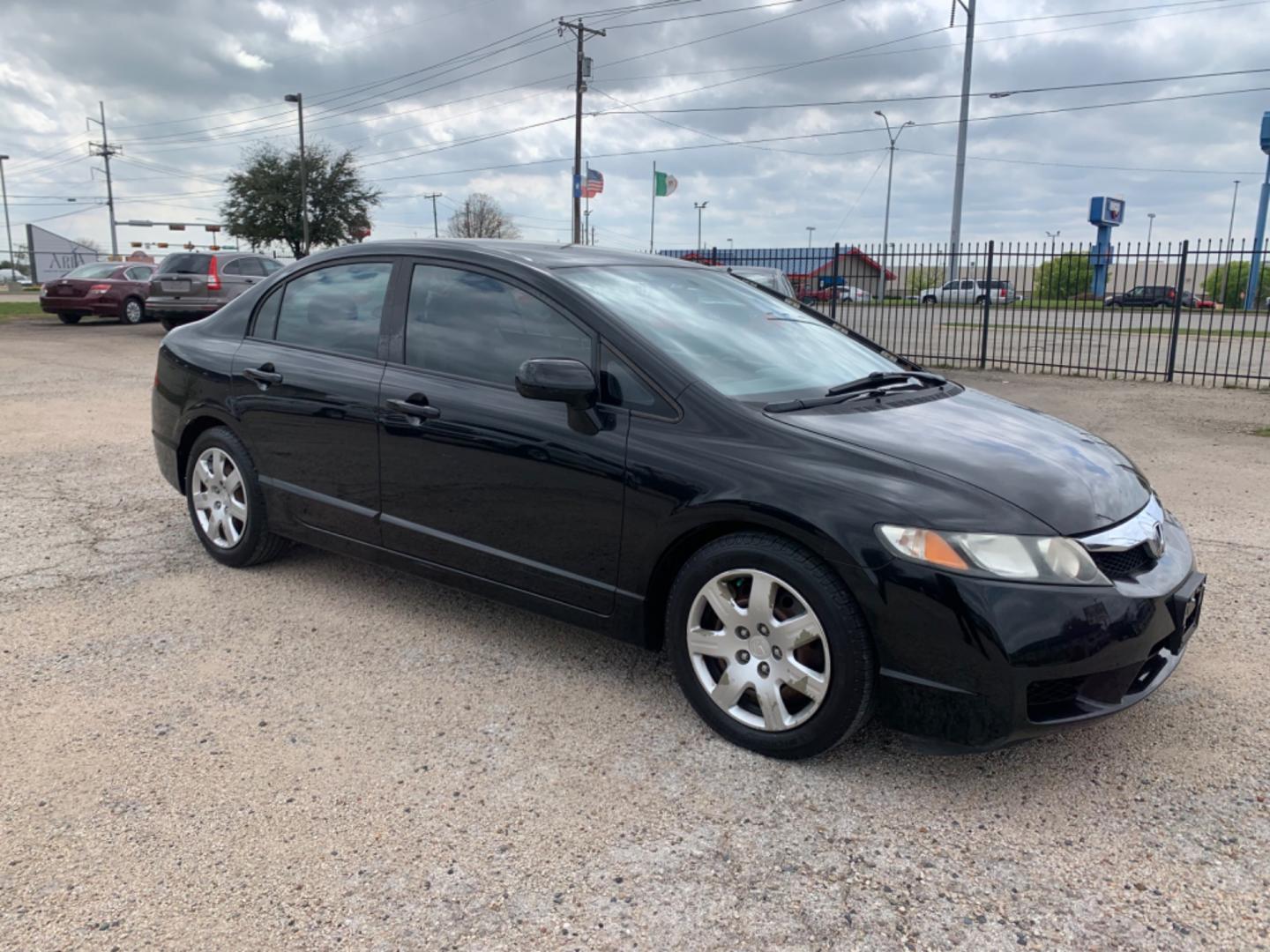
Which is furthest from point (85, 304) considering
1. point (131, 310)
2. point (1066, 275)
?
point (1066, 275)

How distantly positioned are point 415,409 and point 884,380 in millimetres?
1833

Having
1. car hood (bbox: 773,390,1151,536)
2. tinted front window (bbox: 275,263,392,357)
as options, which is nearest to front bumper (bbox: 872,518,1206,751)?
car hood (bbox: 773,390,1151,536)

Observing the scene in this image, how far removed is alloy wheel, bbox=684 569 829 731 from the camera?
114 inches

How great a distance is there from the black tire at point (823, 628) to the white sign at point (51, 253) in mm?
43223

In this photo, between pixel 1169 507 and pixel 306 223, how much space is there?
35922mm

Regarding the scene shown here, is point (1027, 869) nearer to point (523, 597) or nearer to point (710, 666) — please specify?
point (710, 666)

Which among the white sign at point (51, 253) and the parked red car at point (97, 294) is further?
the white sign at point (51, 253)

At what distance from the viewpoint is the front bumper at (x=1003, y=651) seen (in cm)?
262

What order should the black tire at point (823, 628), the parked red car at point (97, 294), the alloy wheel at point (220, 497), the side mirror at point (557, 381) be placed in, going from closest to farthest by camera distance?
1. the black tire at point (823, 628)
2. the side mirror at point (557, 381)
3. the alloy wheel at point (220, 497)
4. the parked red car at point (97, 294)

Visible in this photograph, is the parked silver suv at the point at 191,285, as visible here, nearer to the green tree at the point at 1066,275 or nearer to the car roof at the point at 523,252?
the green tree at the point at 1066,275

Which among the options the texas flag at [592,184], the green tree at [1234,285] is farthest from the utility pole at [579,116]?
the green tree at [1234,285]

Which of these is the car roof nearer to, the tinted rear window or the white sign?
the tinted rear window

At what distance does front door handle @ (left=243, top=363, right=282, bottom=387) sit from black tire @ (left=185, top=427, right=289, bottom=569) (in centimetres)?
33

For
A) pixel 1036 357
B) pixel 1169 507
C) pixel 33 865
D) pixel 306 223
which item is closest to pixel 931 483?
pixel 33 865
